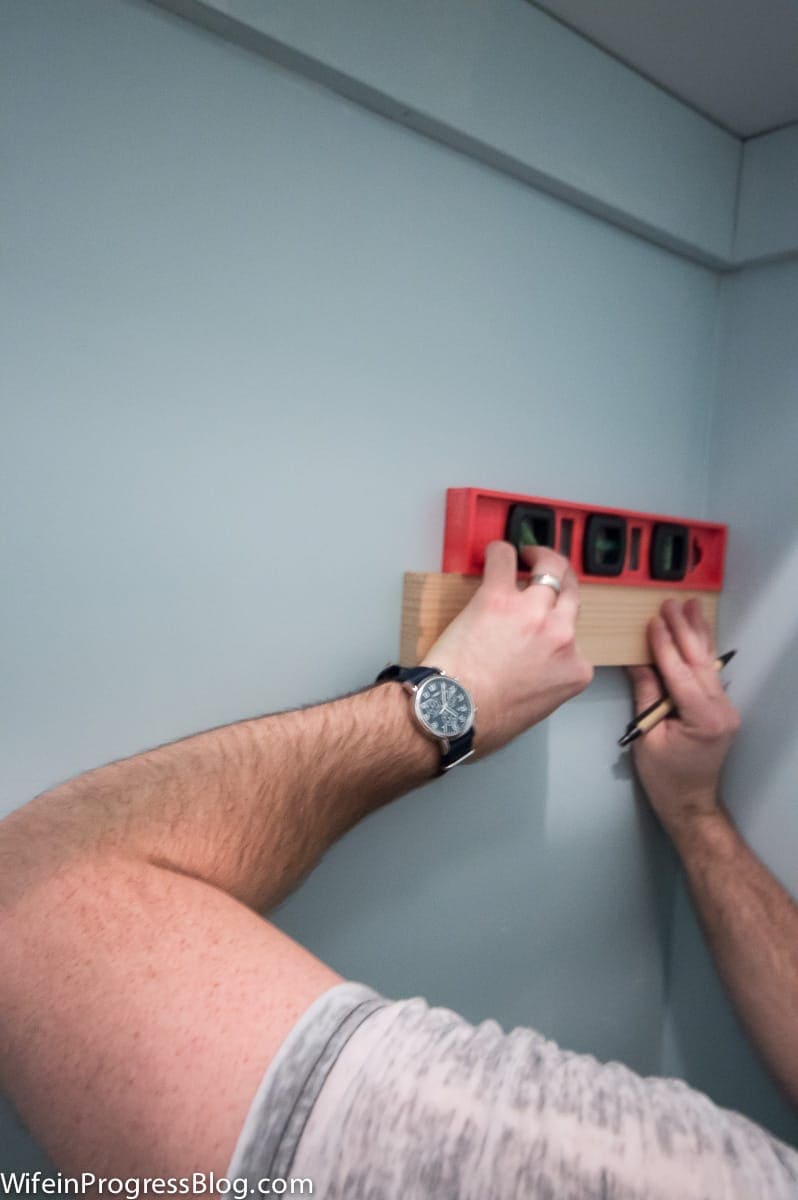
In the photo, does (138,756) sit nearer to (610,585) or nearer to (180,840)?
(180,840)

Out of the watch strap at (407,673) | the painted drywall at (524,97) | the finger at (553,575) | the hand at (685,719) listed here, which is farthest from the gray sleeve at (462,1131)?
the painted drywall at (524,97)

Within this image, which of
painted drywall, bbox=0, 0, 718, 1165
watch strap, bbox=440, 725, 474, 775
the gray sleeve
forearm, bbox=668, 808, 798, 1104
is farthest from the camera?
forearm, bbox=668, 808, 798, 1104

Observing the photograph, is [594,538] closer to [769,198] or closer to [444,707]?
[444,707]

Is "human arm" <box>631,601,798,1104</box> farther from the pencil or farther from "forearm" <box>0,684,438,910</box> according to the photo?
"forearm" <box>0,684,438,910</box>

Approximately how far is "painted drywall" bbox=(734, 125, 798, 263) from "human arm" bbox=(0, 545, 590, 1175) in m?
0.65

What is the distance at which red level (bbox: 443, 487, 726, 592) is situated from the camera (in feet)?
2.25

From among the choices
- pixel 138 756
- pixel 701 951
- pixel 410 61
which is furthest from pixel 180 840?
pixel 701 951

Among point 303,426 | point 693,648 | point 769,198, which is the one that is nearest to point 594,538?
point 693,648

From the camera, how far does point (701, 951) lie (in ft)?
3.01

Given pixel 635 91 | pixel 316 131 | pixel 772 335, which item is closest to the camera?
pixel 316 131

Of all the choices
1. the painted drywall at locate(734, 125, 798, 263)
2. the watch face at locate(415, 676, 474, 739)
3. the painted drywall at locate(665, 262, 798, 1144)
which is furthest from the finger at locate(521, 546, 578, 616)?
the painted drywall at locate(734, 125, 798, 263)

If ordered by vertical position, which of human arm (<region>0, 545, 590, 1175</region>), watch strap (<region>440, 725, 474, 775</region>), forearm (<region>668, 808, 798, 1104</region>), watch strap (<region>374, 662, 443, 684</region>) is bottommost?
forearm (<region>668, 808, 798, 1104</region>)

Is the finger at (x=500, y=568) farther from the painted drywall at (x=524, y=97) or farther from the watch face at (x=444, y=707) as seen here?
the painted drywall at (x=524, y=97)

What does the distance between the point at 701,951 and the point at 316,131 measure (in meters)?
0.92
